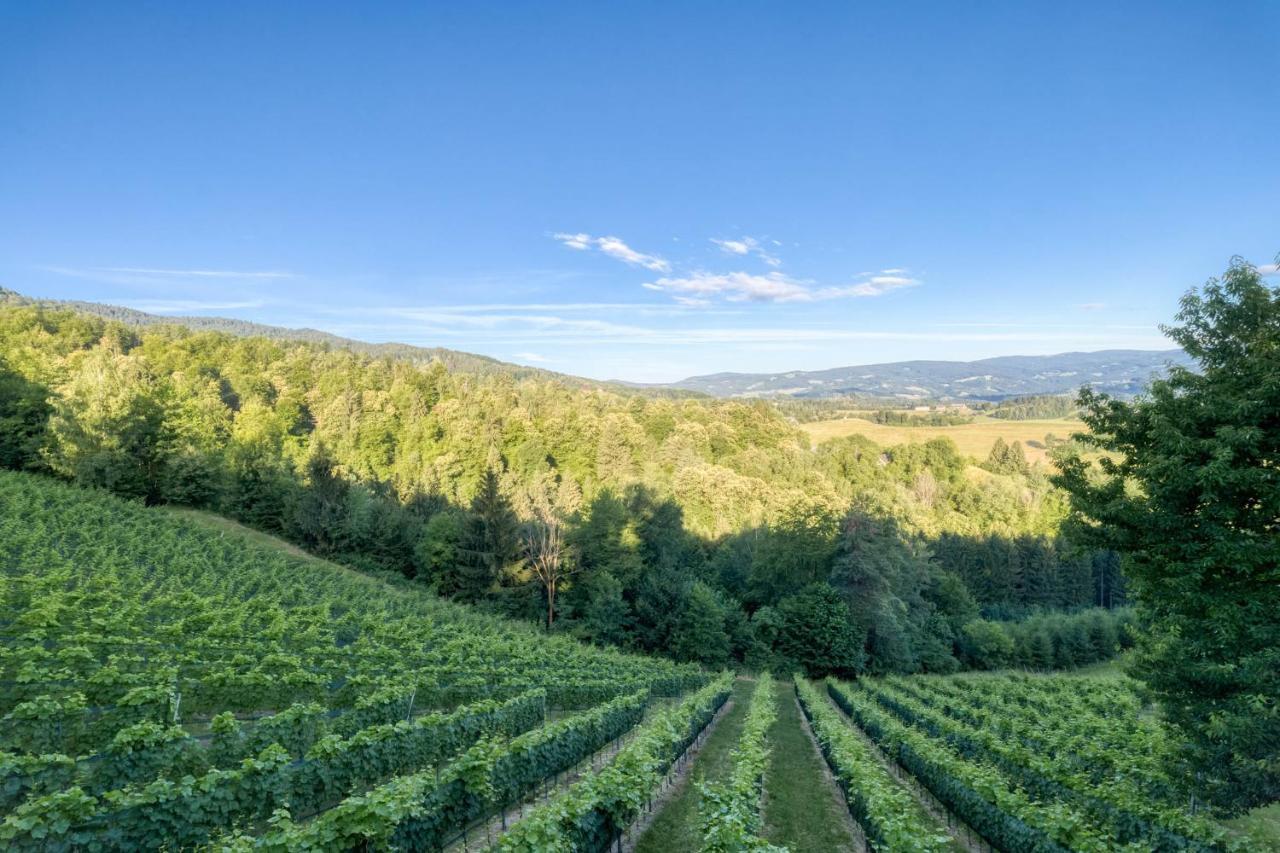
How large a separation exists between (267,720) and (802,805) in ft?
39.6

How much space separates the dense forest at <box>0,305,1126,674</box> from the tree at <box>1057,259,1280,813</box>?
169cm

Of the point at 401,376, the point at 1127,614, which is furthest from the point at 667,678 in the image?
the point at 401,376

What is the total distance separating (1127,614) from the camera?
69188 mm

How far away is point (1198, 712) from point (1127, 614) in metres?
75.6

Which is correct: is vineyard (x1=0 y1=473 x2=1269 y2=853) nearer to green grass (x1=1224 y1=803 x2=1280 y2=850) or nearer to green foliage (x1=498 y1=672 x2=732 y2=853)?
green foliage (x1=498 y1=672 x2=732 y2=853)

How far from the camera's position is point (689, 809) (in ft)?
43.9

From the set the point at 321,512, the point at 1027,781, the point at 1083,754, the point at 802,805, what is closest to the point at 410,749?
the point at 802,805

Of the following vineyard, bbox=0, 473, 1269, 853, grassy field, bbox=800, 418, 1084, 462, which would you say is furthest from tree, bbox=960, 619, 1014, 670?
grassy field, bbox=800, 418, 1084, 462

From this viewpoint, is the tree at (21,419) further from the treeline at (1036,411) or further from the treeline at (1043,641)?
the treeline at (1036,411)

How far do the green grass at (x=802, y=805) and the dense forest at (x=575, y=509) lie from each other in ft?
26.3

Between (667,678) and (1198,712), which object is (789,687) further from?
(1198,712)

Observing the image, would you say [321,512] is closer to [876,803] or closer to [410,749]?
[410,749]

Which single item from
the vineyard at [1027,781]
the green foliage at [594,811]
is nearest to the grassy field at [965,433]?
the vineyard at [1027,781]

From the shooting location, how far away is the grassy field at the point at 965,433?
130m
